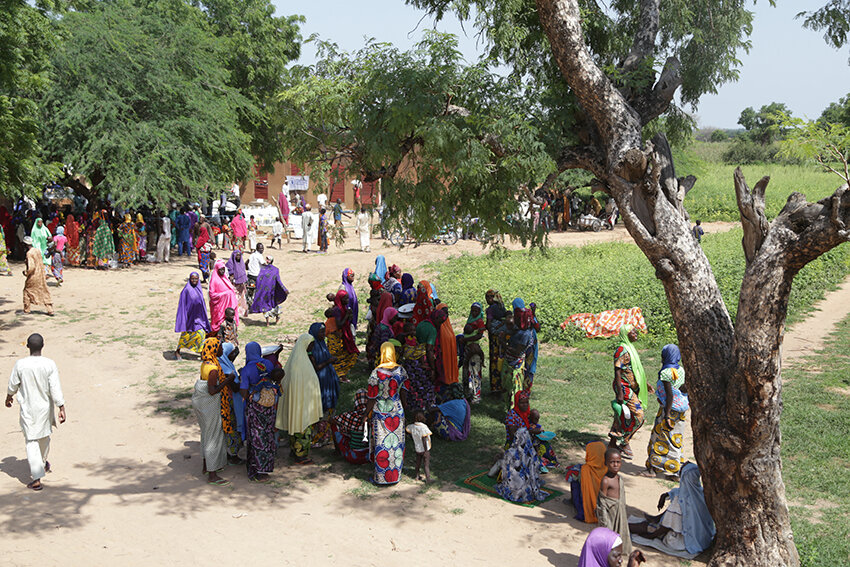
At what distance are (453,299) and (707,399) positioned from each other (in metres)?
10.8

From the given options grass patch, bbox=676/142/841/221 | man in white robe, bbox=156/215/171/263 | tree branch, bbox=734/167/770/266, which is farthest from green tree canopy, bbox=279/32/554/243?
grass patch, bbox=676/142/841/221

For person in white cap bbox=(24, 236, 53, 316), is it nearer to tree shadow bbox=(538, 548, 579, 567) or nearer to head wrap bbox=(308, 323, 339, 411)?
head wrap bbox=(308, 323, 339, 411)

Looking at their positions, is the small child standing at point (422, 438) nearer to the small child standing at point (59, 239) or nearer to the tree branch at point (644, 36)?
the tree branch at point (644, 36)

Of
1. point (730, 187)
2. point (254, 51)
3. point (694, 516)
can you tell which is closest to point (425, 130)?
point (694, 516)

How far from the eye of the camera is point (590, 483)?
712 cm

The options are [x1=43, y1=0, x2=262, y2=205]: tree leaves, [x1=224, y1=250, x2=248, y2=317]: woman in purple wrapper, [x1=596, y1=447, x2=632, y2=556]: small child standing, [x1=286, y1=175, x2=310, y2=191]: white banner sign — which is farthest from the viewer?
[x1=286, y1=175, x2=310, y2=191]: white banner sign

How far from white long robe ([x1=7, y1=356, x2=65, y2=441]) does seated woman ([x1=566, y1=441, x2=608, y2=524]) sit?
5423mm

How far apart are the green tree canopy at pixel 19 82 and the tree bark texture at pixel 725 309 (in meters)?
9.57

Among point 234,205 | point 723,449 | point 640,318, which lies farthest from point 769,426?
point 234,205

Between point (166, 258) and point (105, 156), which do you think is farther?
point (166, 258)

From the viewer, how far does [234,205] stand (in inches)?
1275

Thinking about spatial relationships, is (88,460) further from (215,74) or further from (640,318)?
(215,74)

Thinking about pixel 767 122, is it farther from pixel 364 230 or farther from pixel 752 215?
pixel 752 215

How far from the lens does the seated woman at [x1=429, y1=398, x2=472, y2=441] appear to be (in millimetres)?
9234
